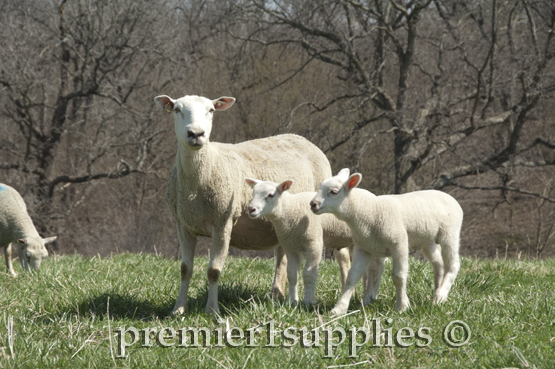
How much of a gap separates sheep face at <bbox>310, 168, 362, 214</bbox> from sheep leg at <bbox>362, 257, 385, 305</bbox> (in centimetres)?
62

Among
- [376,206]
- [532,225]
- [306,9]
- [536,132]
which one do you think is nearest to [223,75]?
[306,9]

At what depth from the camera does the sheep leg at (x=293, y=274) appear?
440 centimetres

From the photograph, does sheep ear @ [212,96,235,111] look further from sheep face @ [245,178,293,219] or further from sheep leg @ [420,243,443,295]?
sheep leg @ [420,243,443,295]

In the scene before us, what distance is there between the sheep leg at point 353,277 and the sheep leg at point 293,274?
470 mm

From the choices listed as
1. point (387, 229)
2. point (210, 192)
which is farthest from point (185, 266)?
point (387, 229)

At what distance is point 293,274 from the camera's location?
175 inches

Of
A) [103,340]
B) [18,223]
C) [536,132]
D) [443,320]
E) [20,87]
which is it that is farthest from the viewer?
[536,132]

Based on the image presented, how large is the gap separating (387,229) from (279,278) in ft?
4.56

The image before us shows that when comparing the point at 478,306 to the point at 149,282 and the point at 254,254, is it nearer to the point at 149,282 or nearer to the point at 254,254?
the point at 149,282

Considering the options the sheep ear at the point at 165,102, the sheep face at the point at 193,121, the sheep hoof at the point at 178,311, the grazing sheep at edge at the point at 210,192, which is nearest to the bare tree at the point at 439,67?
the grazing sheep at edge at the point at 210,192

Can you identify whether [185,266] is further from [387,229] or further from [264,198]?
[387,229]

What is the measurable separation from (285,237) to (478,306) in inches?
57.1

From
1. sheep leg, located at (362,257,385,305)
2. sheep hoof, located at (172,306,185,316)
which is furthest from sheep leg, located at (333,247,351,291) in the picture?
sheep hoof, located at (172,306,185,316)

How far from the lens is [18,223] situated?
7.91 metres
